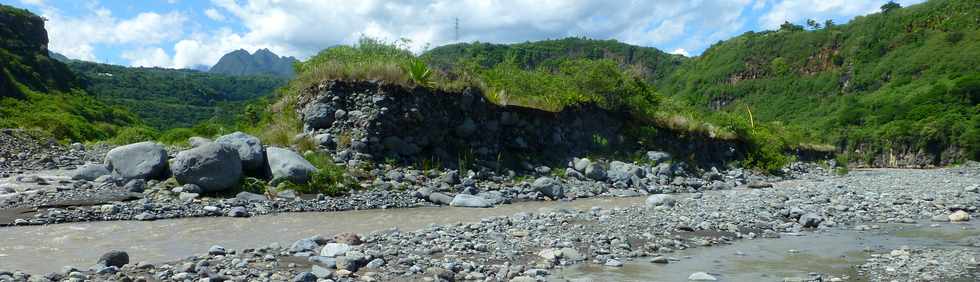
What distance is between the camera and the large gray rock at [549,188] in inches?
557

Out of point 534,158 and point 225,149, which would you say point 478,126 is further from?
point 225,149

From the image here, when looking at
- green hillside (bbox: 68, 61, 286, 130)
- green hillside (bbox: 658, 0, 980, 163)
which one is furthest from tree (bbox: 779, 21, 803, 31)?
green hillside (bbox: 68, 61, 286, 130)

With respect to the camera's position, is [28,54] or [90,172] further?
[28,54]

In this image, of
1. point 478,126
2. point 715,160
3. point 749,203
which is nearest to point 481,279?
point 749,203

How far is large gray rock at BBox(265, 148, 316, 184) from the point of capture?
495 inches

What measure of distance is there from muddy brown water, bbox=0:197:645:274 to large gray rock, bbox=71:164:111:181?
3583 millimetres

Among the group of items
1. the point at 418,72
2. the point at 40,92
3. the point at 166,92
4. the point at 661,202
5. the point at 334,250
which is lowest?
the point at 334,250

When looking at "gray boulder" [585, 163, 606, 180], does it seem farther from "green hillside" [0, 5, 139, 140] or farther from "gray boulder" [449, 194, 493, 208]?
"green hillside" [0, 5, 139, 140]

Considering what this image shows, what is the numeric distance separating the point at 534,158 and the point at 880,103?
271ft

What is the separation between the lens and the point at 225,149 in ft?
39.6

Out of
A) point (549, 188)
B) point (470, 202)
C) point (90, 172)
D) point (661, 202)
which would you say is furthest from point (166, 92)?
point (661, 202)

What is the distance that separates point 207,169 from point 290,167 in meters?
1.54

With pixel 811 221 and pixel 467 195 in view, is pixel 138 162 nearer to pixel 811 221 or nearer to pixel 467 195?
pixel 467 195

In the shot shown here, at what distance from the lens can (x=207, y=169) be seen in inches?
460
